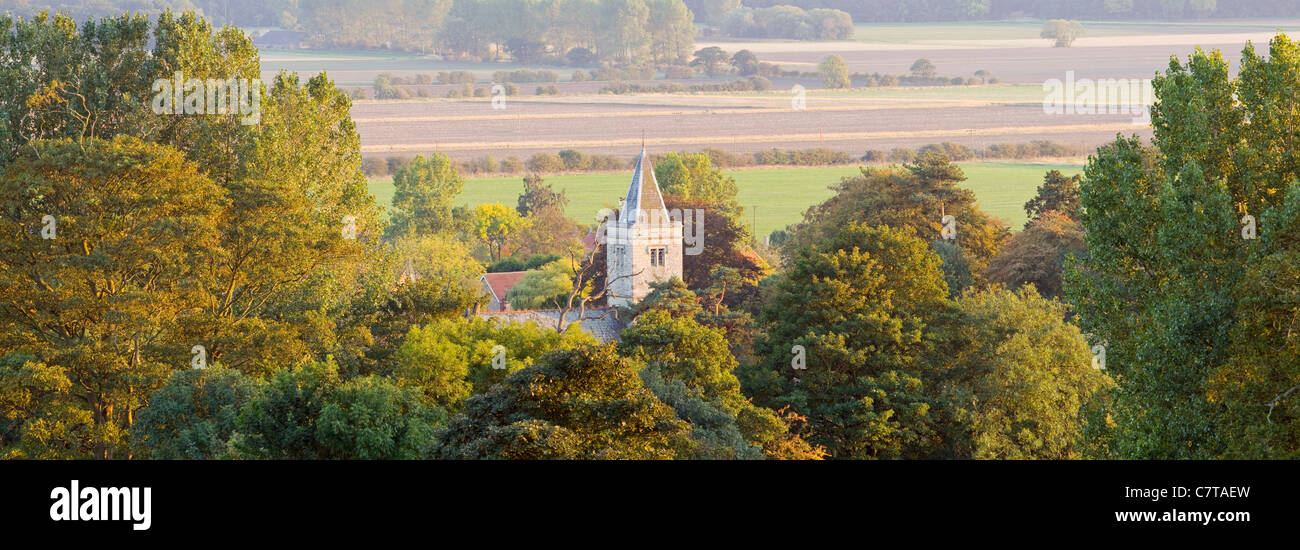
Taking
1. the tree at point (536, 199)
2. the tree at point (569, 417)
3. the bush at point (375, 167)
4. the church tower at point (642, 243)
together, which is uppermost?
the bush at point (375, 167)

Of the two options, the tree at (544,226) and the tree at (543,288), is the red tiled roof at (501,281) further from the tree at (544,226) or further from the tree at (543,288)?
the tree at (544,226)

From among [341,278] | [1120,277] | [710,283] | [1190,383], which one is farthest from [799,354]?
[710,283]

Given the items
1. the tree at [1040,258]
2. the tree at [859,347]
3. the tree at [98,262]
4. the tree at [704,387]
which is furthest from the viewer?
the tree at [1040,258]

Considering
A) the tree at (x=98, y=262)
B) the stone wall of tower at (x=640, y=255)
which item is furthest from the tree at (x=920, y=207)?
the tree at (x=98, y=262)

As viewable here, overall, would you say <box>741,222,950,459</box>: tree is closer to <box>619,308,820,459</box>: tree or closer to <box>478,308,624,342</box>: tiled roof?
<box>619,308,820,459</box>: tree

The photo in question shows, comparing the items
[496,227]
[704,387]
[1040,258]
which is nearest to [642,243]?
[1040,258]

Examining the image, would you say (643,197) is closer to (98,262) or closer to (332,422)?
(98,262)

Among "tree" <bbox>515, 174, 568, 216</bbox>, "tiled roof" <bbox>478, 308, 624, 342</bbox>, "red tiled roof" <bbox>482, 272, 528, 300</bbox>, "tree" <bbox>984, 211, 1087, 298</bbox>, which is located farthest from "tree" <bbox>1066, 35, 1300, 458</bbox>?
"tree" <bbox>515, 174, 568, 216</bbox>
